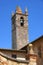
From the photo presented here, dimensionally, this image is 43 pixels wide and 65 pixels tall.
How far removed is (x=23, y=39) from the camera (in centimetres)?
4628

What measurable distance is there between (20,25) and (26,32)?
5.55 ft

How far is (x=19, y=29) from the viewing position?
154ft

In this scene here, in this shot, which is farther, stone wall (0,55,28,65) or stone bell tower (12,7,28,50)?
stone bell tower (12,7,28,50)

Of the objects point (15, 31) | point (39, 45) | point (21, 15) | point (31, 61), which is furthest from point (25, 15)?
point (31, 61)

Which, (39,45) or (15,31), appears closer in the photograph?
(39,45)

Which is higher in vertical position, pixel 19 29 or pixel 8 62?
pixel 19 29

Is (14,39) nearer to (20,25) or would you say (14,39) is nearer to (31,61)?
(20,25)

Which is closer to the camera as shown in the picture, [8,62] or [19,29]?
[8,62]

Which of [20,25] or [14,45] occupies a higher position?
[20,25]

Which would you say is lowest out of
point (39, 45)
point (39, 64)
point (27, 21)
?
point (39, 64)

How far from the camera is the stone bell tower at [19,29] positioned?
4581cm

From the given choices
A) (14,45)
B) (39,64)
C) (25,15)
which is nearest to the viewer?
(39,64)

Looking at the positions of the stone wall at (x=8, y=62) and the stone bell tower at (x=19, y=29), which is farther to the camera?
the stone bell tower at (x=19, y=29)

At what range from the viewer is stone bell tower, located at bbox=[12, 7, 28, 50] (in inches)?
1804
